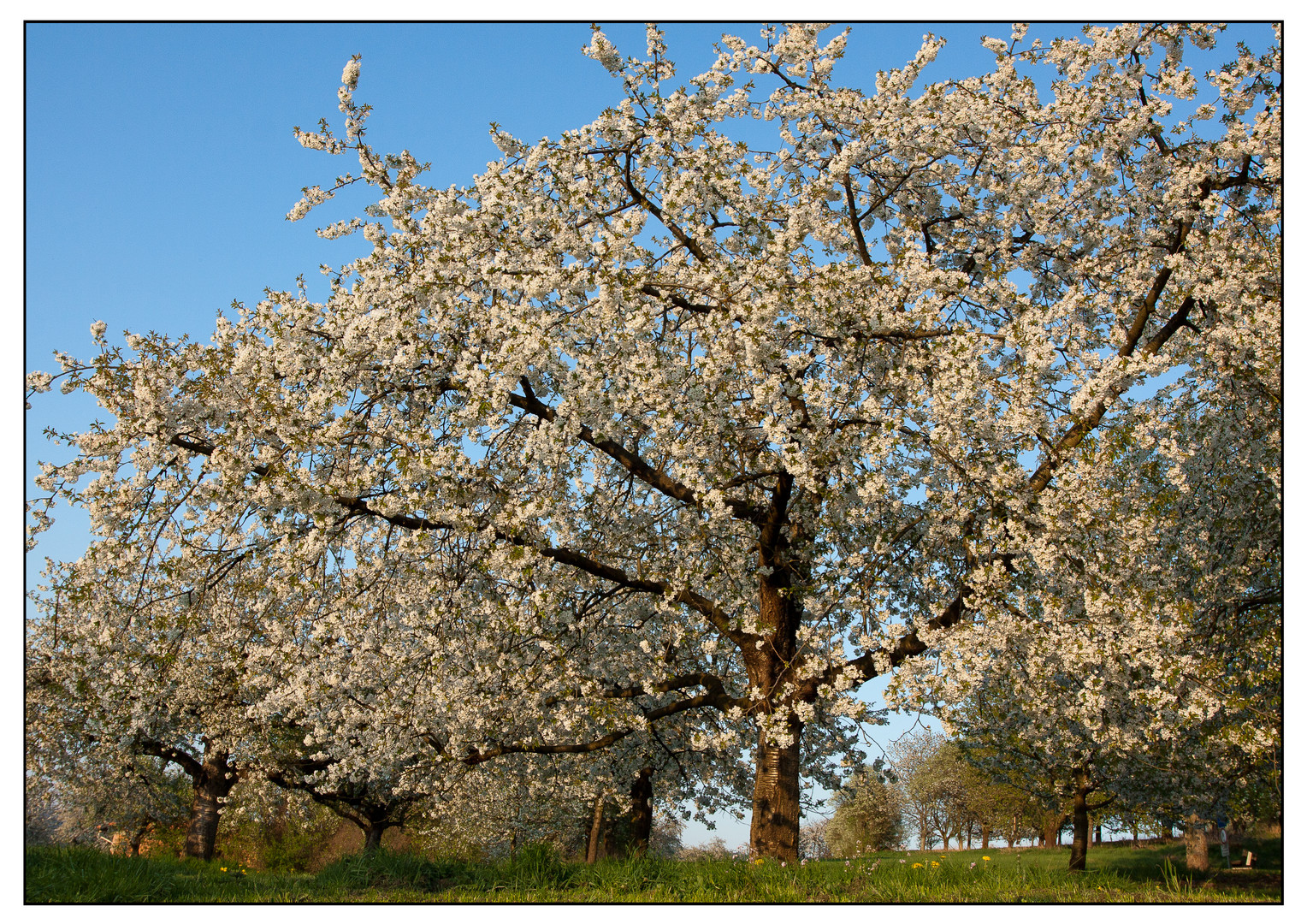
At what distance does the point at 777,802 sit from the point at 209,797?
21645 mm

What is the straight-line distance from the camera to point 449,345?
10.6m

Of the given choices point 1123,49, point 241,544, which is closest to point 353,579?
point 241,544

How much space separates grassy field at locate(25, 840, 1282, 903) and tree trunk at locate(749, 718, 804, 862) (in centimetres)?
165

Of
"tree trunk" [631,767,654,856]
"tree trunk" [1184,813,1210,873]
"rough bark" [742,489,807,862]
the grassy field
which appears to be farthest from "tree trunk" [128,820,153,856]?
"tree trunk" [1184,813,1210,873]

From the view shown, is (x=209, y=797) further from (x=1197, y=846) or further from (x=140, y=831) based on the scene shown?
(x=1197, y=846)

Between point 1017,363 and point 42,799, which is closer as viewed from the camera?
point 1017,363

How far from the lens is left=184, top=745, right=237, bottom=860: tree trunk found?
1019 inches

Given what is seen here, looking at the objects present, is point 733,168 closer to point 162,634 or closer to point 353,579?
point 353,579

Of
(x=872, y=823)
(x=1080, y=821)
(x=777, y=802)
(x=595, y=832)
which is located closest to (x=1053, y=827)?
(x=1080, y=821)

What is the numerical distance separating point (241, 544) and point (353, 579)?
1.38 m

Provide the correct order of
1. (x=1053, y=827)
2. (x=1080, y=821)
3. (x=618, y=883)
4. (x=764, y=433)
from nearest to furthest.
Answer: (x=618, y=883), (x=764, y=433), (x=1080, y=821), (x=1053, y=827)

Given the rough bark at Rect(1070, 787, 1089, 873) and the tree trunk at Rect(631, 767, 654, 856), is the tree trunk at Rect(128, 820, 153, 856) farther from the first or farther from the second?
the rough bark at Rect(1070, 787, 1089, 873)

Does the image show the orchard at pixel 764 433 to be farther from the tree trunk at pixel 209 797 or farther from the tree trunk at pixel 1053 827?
the tree trunk at pixel 1053 827

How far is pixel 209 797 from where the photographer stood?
2652cm
